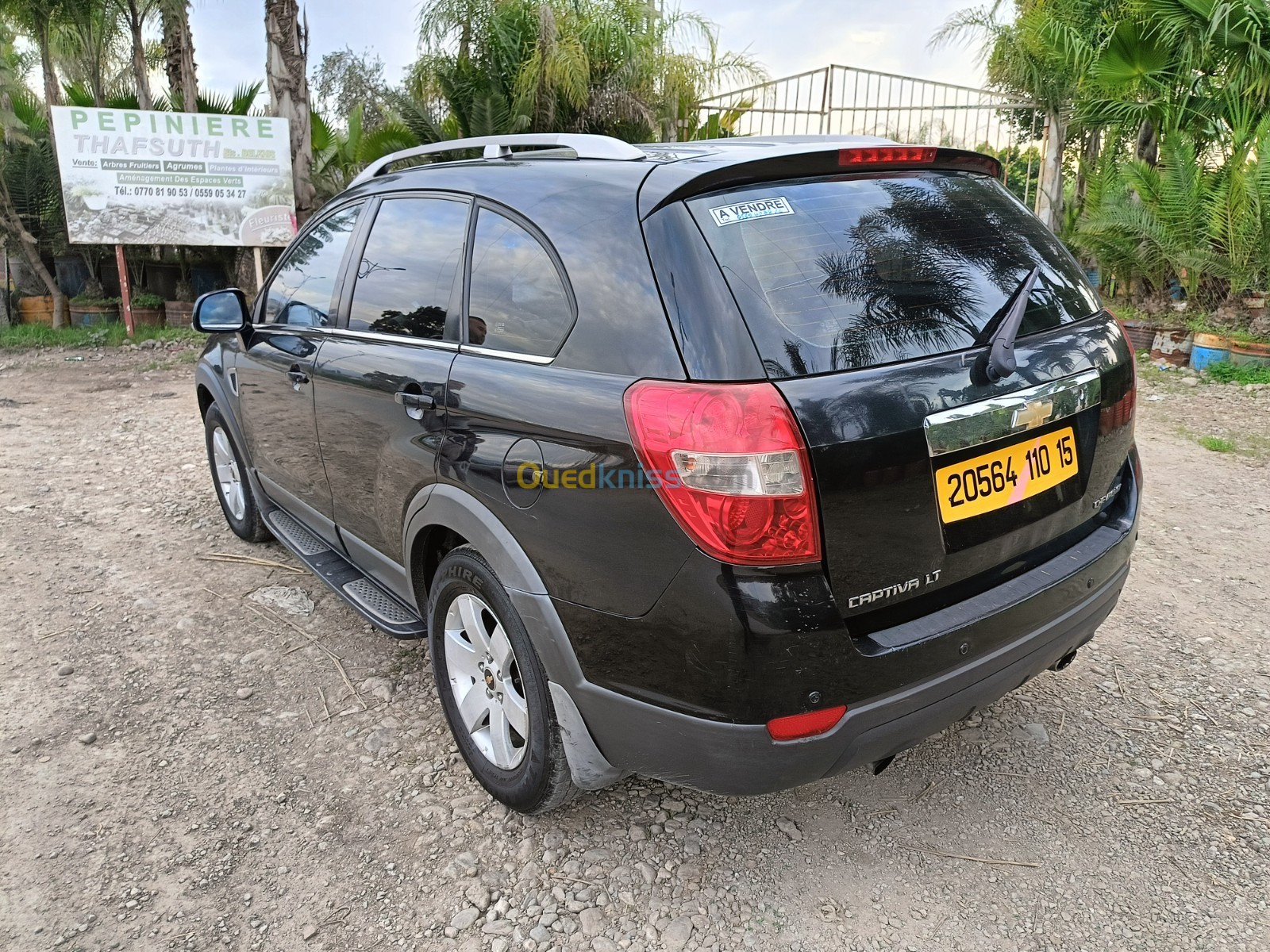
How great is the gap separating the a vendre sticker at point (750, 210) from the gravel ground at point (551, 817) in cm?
164

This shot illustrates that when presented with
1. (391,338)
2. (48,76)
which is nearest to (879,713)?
(391,338)

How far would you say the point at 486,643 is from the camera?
2.47 m

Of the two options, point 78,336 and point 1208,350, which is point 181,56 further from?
point 1208,350

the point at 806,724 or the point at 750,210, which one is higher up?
the point at 750,210

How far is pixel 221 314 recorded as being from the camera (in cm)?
384

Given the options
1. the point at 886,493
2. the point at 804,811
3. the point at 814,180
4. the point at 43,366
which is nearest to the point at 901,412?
the point at 886,493

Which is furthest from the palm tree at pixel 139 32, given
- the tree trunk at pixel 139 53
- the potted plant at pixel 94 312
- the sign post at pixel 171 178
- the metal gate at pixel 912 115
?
the metal gate at pixel 912 115

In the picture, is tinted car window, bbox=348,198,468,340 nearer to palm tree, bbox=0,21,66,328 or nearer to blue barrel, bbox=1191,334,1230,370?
blue barrel, bbox=1191,334,1230,370

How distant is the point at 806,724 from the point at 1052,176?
11278 mm

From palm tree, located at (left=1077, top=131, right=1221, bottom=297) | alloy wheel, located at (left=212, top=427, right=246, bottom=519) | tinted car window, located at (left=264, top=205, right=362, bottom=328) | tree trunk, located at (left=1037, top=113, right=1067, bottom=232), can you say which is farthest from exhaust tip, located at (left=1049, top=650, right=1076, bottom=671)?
tree trunk, located at (left=1037, top=113, right=1067, bottom=232)

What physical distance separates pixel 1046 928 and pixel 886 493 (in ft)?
3.78

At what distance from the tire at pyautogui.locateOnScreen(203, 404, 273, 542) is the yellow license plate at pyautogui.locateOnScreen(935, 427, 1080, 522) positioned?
11.0 feet

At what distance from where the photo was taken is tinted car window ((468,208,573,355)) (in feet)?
7.30

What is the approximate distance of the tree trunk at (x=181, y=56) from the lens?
1145 cm
